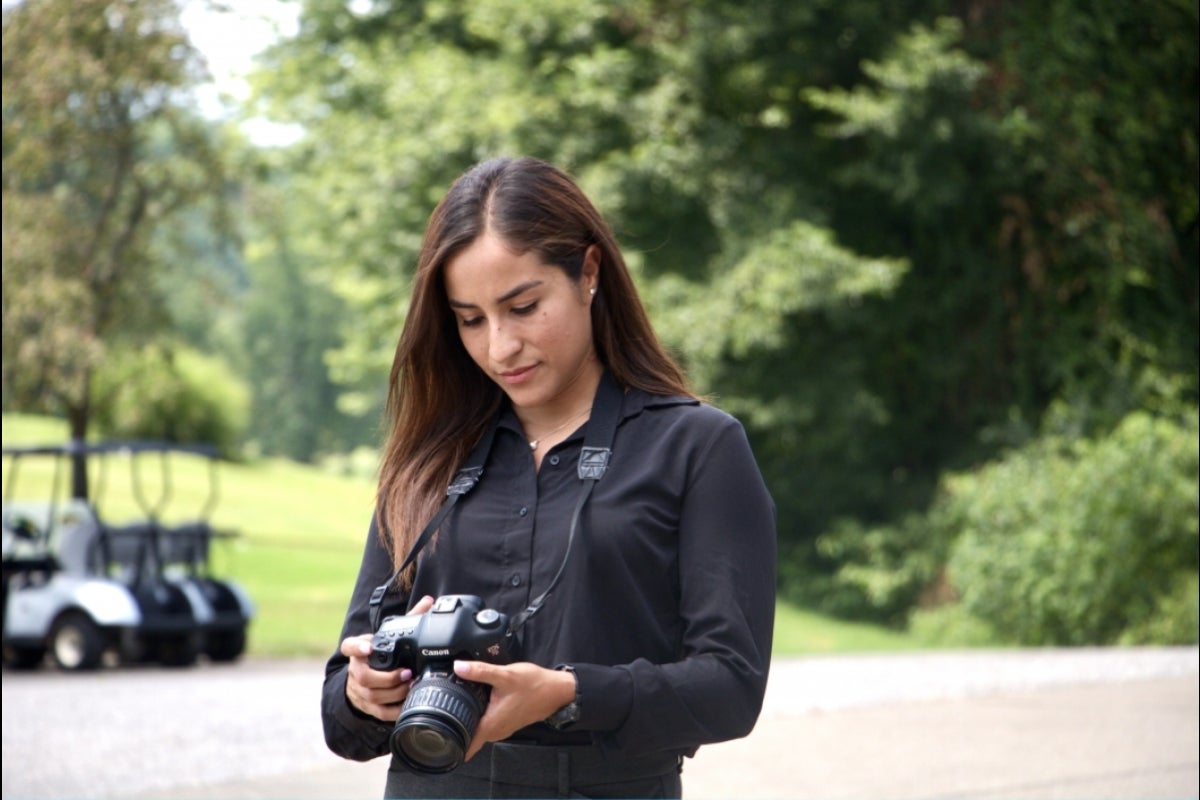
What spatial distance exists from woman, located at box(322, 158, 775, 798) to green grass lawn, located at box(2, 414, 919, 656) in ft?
52.1

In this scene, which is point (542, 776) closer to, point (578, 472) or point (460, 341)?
point (578, 472)

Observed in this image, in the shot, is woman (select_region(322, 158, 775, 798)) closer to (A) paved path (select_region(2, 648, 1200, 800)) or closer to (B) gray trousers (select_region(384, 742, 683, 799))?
(B) gray trousers (select_region(384, 742, 683, 799))

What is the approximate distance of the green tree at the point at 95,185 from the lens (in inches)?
662

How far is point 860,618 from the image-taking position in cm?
2066

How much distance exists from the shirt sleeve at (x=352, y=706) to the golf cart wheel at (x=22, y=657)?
49.8ft

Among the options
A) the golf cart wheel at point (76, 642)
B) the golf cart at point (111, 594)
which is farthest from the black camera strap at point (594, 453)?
the golf cart wheel at point (76, 642)

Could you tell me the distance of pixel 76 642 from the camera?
16016mm

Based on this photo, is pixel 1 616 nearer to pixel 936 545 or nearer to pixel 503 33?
pixel 503 33

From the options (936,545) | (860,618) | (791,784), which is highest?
(791,784)

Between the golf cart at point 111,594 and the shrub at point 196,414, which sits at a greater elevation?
the golf cart at point 111,594

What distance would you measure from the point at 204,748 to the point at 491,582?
711 centimetres

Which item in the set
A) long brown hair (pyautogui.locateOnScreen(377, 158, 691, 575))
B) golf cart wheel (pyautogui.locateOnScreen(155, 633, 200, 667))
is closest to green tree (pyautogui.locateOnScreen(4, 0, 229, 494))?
golf cart wheel (pyautogui.locateOnScreen(155, 633, 200, 667))

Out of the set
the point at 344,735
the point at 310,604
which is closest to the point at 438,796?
the point at 344,735

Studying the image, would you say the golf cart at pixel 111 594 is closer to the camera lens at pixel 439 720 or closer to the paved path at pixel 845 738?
the paved path at pixel 845 738
